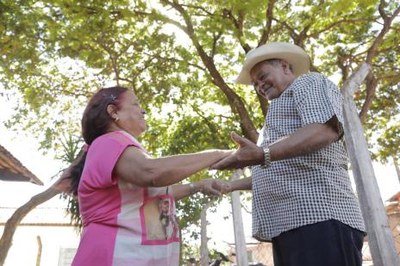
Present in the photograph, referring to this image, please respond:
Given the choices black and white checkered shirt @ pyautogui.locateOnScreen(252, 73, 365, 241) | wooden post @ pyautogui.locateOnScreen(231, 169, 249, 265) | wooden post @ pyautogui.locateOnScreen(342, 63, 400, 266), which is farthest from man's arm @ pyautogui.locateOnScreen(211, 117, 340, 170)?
wooden post @ pyautogui.locateOnScreen(231, 169, 249, 265)

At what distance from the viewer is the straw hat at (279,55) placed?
229 centimetres

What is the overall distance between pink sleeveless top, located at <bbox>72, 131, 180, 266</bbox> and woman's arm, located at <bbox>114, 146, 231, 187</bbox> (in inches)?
1.8

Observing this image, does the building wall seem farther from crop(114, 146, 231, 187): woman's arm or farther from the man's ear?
crop(114, 146, 231, 187): woman's arm

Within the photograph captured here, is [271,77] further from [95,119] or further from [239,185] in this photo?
[95,119]

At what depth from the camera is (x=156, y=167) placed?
4.91ft

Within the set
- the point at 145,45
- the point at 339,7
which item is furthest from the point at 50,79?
the point at 339,7

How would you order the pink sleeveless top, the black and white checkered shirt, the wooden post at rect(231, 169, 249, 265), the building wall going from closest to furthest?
the pink sleeveless top → the black and white checkered shirt → the wooden post at rect(231, 169, 249, 265) → the building wall

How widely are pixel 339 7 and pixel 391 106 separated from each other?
553 cm

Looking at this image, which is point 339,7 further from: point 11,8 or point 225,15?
point 11,8

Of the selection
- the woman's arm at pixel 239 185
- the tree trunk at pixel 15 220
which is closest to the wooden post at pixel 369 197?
the woman's arm at pixel 239 185

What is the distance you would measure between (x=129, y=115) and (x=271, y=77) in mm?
870

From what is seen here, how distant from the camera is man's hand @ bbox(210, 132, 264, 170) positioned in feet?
5.33

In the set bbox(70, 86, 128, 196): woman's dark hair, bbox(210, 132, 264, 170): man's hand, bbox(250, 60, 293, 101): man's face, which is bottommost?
bbox(210, 132, 264, 170): man's hand

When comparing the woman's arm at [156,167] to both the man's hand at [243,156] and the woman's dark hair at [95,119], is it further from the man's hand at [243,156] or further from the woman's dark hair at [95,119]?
the woman's dark hair at [95,119]
